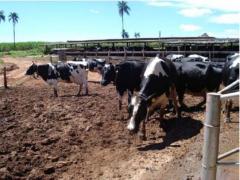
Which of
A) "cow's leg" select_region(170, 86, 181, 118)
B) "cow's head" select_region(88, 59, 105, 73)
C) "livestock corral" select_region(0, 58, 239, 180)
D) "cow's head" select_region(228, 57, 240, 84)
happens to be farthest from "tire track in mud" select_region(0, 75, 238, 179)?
"cow's head" select_region(88, 59, 105, 73)

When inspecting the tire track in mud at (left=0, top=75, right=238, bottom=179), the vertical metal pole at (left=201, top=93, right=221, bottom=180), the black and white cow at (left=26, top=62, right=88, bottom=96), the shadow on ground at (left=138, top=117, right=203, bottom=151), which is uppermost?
the vertical metal pole at (left=201, top=93, right=221, bottom=180)

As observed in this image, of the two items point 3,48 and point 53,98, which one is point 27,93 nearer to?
point 53,98

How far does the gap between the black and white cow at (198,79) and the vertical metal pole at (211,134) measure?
30.3 feet

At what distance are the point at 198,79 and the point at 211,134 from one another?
9.31m

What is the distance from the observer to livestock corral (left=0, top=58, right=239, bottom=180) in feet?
23.6

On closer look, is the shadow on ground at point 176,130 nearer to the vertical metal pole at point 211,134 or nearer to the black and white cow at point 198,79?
the black and white cow at point 198,79

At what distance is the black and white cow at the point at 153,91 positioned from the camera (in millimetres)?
8695

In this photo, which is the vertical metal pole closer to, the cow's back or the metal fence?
the metal fence

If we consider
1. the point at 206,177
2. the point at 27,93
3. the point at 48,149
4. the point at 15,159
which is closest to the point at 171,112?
the point at 48,149

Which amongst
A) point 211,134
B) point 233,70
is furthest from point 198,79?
point 211,134

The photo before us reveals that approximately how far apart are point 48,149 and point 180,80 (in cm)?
450

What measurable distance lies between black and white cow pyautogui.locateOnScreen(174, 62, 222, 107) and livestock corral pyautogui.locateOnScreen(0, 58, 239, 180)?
1.85 feet

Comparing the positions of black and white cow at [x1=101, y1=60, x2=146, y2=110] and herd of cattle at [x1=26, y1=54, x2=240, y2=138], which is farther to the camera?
black and white cow at [x1=101, y1=60, x2=146, y2=110]

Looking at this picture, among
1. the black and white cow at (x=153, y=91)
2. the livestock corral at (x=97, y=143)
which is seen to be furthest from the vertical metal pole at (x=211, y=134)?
Answer: the black and white cow at (x=153, y=91)
